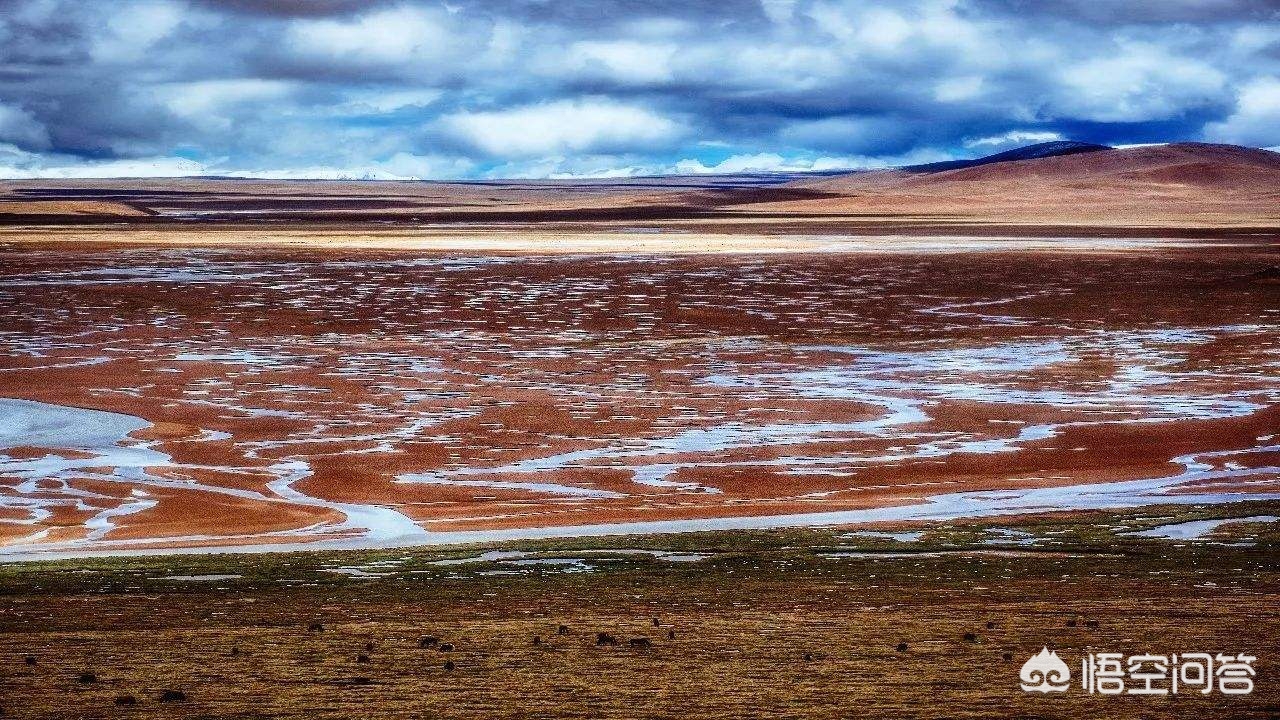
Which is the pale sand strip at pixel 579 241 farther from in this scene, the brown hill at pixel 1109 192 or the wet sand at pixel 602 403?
the brown hill at pixel 1109 192

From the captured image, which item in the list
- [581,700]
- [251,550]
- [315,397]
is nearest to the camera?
[581,700]

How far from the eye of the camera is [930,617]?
10.0 meters

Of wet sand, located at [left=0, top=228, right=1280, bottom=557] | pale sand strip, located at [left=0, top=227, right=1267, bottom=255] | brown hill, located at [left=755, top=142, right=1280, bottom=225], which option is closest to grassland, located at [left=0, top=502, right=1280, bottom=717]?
wet sand, located at [left=0, top=228, right=1280, bottom=557]

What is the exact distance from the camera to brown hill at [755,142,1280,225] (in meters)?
126

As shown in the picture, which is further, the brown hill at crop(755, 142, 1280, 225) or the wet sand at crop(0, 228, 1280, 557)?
the brown hill at crop(755, 142, 1280, 225)

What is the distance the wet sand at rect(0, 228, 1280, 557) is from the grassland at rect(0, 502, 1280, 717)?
7.98 ft

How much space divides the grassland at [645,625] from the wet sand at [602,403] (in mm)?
2431

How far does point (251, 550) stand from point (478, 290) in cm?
3189

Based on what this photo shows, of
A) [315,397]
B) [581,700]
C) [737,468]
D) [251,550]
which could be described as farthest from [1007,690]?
[315,397]

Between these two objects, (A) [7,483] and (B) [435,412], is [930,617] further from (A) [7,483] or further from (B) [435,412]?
(B) [435,412]

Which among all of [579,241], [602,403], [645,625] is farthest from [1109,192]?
[645,625]

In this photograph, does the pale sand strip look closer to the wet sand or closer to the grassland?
the wet sand

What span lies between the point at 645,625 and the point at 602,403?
13.8 metres

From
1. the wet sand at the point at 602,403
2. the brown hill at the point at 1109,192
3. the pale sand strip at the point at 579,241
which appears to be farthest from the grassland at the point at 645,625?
the brown hill at the point at 1109,192
